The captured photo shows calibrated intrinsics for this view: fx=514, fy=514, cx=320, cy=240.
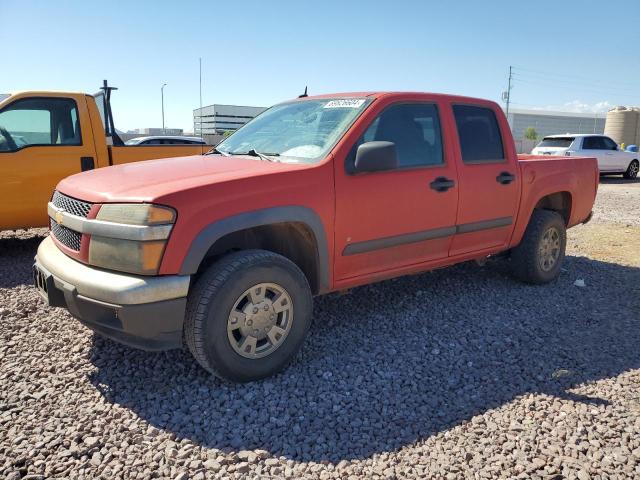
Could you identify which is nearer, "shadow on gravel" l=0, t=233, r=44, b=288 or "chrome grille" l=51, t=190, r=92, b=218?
"chrome grille" l=51, t=190, r=92, b=218

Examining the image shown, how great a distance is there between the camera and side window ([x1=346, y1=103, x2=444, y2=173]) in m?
3.98

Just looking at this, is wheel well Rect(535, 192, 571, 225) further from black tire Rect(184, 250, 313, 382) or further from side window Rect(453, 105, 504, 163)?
black tire Rect(184, 250, 313, 382)

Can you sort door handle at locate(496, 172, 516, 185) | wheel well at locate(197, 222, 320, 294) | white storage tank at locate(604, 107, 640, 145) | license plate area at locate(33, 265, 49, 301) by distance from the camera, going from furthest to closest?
white storage tank at locate(604, 107, 640, 145), door handle at locate(496, 172, 516, 185), wheel well at locate(197, 222, 320, 294), license plate area at locate(33, 265, 49, 301)

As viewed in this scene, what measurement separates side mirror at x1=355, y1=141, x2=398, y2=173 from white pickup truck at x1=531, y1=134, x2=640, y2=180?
1561cm

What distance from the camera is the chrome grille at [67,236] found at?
10.4ft

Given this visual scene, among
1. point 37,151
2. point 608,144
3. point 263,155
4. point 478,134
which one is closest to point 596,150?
point 608,144

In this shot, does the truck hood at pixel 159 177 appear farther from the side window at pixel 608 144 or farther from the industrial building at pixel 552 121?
the industrial building at pixel 552 121

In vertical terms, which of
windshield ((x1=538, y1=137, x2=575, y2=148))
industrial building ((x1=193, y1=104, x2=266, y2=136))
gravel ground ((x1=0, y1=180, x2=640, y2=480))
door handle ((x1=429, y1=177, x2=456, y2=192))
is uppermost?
industrial building ((x1=193, y1=104, x2=266, y2=136))

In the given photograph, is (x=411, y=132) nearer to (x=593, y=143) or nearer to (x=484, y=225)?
(x=484, y=225)

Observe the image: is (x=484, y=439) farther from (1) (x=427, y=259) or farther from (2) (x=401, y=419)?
(1) (x=427, y=259)

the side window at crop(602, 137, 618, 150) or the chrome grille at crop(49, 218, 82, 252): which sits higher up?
the side window at crop(602, 137, 618, 150)

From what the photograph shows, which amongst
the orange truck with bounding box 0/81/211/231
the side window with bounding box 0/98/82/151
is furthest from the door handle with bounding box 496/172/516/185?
the side window with bounding box 0/98/82/151

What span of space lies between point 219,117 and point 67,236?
53.7m

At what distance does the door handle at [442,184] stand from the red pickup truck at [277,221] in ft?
0.04
